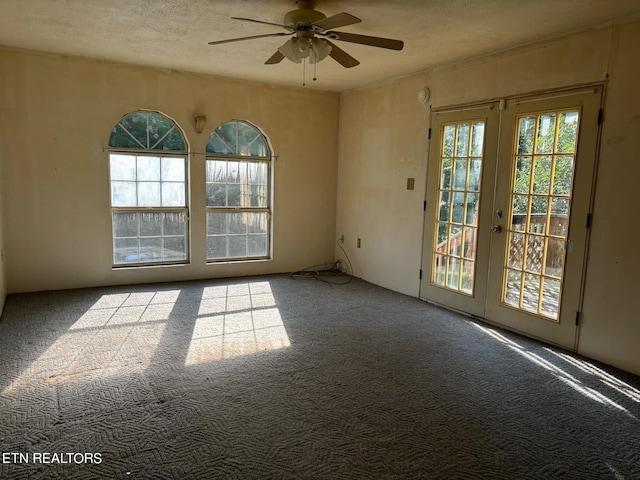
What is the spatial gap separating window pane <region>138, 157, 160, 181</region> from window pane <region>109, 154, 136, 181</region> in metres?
0.08

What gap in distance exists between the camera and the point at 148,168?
205 inches

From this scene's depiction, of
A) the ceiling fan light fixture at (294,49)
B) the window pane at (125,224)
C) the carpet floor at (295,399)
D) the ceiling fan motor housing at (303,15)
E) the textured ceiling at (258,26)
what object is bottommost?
the carpet floor at (295,399)

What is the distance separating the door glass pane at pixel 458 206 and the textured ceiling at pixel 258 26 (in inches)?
30.6

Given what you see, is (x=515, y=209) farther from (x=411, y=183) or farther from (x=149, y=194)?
(x=149, y=194)

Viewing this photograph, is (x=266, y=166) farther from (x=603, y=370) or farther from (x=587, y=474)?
(x=587, y=474)

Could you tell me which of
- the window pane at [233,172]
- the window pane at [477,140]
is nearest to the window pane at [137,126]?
the window pane at [233,172]

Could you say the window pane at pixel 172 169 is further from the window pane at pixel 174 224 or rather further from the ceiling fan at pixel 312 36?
the ceiling fan at pixel 312 36

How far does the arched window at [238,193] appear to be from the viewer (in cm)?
560

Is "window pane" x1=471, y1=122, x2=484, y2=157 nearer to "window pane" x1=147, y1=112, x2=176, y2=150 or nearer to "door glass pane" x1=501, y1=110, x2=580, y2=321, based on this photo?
"door glass pane" x1=501, y1=110, x2=580, y2=321

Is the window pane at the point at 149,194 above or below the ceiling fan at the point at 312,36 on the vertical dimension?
below

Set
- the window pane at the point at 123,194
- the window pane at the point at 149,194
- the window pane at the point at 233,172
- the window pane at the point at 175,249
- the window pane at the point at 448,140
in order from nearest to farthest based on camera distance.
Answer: the window pane at the point at 448,140 → the window pane at the point at 123,194 → the window pane at the point at 149,194 → the window pane at the point at 175,249 → the window pane at the point at 233,172

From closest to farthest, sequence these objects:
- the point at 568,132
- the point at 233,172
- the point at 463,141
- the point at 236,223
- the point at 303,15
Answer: the point at 303,15, the point at 568,132, the point at 463,141, the point at 233,172, the point at 236,223

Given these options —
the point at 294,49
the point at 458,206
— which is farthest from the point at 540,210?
the point at 294,49

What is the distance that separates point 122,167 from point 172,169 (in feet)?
1.82
